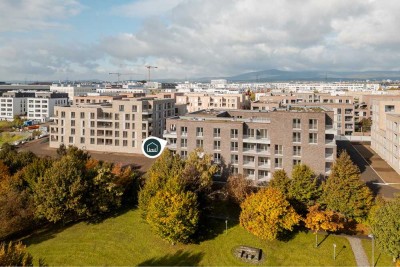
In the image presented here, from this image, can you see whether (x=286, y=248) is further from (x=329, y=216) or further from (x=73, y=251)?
(x=73, y=251)

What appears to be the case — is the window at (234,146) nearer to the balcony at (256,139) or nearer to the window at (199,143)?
the balcony at (256,139)

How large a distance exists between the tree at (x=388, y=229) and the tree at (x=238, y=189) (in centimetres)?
1631

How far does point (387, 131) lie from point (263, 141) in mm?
31307

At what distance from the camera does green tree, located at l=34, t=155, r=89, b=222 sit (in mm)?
46312

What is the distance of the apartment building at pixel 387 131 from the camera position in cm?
6512

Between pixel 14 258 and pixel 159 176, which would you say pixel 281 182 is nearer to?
pixel 159 176

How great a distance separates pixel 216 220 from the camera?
160ft

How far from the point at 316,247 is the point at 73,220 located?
113 feet

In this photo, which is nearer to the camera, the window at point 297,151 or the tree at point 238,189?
the tree at point 238,189

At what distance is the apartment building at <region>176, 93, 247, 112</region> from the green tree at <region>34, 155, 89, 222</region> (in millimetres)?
82246

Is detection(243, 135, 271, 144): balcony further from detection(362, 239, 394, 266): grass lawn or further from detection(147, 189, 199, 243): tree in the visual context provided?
detection(362, 239, 394, 266): grass lawn

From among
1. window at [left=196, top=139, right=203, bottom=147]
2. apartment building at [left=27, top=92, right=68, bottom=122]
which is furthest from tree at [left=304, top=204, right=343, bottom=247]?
apartment building at [left=27, top=92, right=68, bottom=122]

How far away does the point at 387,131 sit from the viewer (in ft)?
233

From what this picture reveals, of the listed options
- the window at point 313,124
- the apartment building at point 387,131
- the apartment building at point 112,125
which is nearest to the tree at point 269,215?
the window at point 313,124
